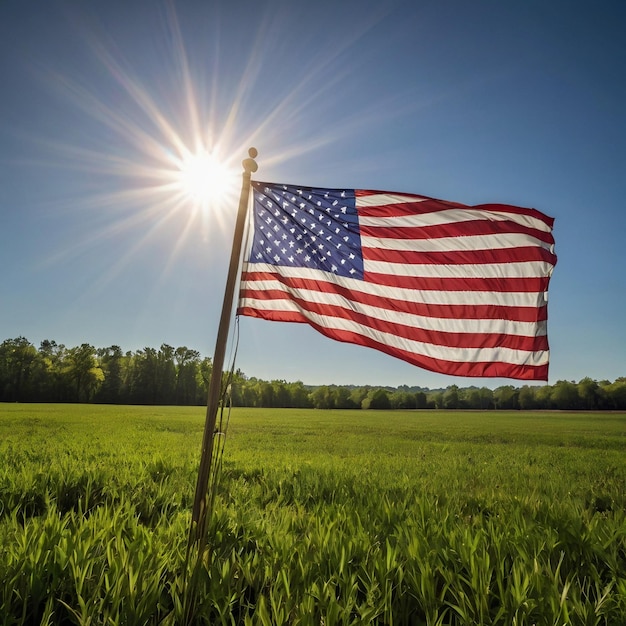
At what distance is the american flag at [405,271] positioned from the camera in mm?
4461

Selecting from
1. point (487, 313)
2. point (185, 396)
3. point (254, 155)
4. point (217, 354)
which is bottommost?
point (185, 396)

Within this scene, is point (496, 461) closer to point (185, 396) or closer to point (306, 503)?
point (306, 503)

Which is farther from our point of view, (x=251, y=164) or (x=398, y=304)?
(x=398, y=304)

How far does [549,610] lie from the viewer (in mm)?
2773

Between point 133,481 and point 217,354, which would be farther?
point 133,481

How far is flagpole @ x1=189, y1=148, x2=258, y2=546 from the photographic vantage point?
3459mm

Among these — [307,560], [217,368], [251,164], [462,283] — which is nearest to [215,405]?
[217,368]

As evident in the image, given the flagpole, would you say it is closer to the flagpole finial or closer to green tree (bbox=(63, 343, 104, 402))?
the flagpole finial

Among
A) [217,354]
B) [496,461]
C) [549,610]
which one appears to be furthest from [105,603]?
[496,461]

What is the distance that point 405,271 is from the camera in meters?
4.60

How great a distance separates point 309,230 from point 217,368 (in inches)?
70.5

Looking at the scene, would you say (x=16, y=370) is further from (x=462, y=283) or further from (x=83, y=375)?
(x=462, y=283)

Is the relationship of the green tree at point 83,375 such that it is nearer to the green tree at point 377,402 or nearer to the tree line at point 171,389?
the tree line at point 171,389

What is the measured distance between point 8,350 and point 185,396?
124 ft
